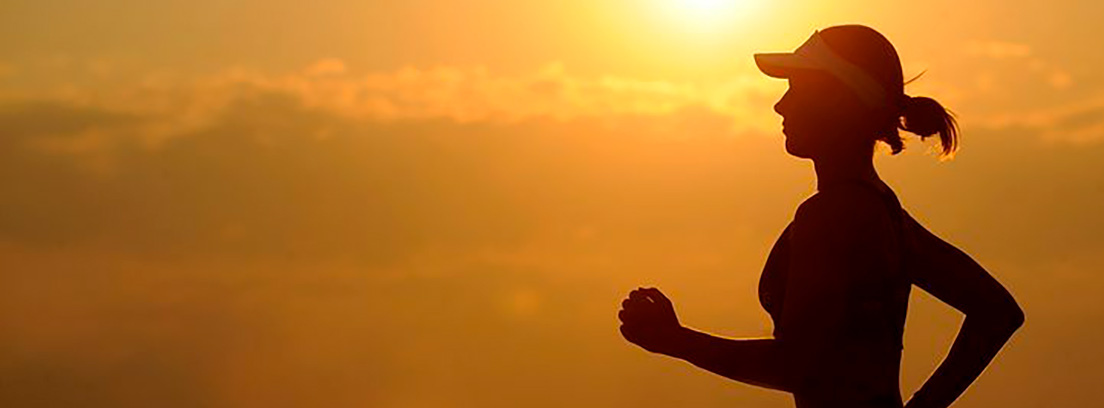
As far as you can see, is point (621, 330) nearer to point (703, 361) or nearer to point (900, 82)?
point (703, 361)

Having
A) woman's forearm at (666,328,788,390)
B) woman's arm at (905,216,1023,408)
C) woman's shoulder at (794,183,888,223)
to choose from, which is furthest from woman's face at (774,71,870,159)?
woman's forearm at (666,328,788,390)

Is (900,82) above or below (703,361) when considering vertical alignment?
above

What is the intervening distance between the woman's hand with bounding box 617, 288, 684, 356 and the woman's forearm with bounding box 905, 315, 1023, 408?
961mm

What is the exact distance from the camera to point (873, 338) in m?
16.8

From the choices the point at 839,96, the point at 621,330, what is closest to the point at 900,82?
the point at 839,96

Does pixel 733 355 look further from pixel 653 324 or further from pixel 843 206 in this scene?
pixel 843 206

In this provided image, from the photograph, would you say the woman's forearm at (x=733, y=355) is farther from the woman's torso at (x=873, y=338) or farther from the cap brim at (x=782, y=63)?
the cap brim at (x=782, y=63)

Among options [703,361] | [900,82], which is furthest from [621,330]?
[900,82]

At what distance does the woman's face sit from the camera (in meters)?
17.0

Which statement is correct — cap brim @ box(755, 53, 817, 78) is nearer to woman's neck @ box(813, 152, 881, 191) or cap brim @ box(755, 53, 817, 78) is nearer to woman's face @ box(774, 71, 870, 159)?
woman's face @ box(774, 71, 870, 159)

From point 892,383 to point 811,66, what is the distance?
114 centimetres

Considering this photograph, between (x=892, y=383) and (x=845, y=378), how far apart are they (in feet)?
0.81

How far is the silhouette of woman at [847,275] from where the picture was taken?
16.7 m

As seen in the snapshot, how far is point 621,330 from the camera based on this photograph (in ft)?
55.1
